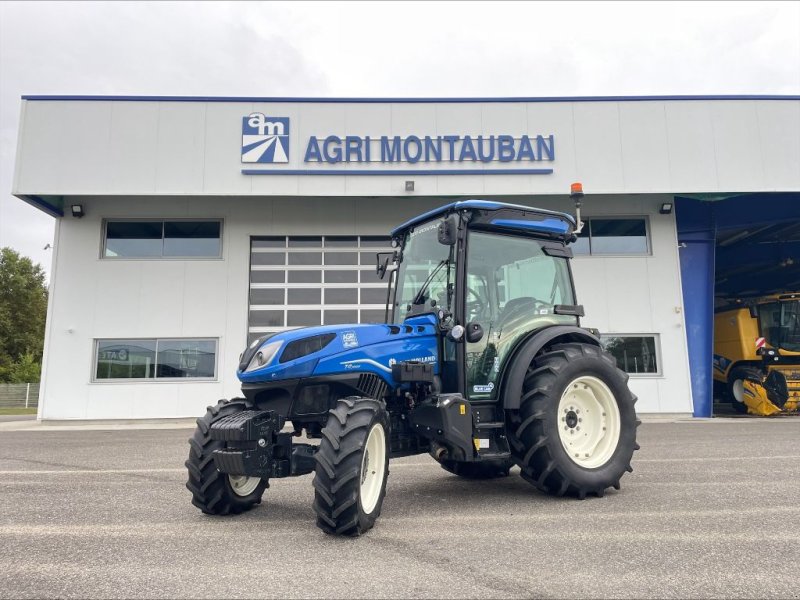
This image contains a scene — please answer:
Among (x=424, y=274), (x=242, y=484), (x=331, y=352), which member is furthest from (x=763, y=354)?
(x=242, y=484)

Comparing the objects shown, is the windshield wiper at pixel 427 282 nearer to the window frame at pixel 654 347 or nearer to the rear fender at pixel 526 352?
the rear fender at pixel 526 352

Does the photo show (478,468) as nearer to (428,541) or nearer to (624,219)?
(428,541)

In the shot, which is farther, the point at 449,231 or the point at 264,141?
the point at 264,141

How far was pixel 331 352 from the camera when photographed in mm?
4270

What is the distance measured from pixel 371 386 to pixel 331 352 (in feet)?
1.52

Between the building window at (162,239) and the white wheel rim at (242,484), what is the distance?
1065 cm

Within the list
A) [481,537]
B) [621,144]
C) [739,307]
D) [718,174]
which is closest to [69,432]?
[481,537]

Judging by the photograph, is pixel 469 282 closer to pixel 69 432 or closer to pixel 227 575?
pixel 227 575

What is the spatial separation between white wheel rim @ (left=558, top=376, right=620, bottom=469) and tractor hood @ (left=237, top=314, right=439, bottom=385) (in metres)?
1.43

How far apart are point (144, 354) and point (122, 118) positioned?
5.94 meters

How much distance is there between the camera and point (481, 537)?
12.4 feet

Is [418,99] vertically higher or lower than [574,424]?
higher

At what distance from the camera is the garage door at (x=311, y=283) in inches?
559

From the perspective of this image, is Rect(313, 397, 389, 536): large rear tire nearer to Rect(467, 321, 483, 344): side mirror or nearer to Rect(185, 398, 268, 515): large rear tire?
Rect(185, 398, 268, 515): large rear tire
